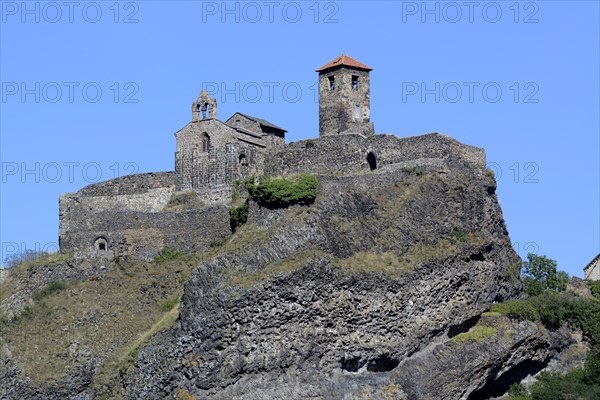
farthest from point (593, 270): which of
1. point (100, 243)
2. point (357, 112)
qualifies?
point (100, 243)

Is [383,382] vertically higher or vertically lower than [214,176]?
lower

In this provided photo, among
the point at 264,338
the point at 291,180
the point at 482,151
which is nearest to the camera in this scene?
the point at 264,338

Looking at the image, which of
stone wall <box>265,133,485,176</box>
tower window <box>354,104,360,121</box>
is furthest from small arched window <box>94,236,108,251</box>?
tower window <box>354,104,360,121</box>

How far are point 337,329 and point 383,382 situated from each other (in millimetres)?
3151

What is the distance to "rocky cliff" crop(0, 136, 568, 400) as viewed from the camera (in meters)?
83.5

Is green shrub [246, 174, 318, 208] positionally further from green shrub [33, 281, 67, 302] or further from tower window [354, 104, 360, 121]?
tower window [354, 104, 360, 121]

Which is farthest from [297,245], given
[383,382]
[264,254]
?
[383,382]

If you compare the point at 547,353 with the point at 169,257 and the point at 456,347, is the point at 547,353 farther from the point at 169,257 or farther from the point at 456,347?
the point at 169,257

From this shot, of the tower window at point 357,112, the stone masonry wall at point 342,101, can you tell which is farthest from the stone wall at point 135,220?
the tower window at point 357,112

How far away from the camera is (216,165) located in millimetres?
99812

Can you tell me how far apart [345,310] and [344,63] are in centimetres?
2310

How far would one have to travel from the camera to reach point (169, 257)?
9494 cm

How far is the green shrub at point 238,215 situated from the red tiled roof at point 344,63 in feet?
43.6

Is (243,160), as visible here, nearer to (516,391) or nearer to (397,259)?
(397,259)
